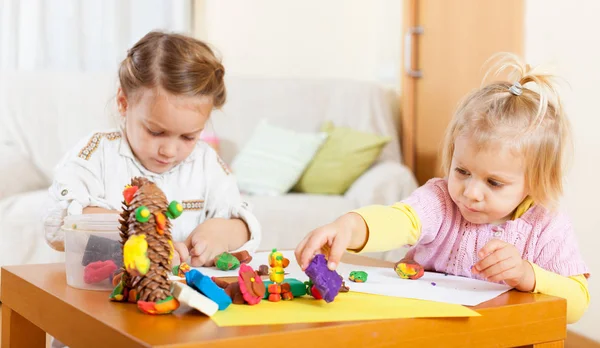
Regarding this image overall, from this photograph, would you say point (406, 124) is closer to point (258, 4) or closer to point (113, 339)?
point (258, 4)

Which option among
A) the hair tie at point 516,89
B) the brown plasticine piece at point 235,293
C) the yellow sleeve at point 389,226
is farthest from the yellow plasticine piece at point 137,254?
the hair tie at point 516,89

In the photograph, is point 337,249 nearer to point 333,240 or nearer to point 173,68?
point 333,240

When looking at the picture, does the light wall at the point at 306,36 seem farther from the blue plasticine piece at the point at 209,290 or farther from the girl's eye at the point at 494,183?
the blue plasticine piece at the point at 209,290

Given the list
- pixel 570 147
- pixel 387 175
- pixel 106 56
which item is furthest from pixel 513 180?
pixel 106 56

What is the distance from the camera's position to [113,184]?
1.41m

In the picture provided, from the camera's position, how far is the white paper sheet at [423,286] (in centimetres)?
96

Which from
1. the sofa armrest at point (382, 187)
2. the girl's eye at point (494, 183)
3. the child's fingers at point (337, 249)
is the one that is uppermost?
the girl's eye at point (494, 183)

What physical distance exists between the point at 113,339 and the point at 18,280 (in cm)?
35

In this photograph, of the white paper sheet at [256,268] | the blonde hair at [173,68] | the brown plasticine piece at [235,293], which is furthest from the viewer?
the blonde hair at [173,68]

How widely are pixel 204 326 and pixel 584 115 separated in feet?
6.31

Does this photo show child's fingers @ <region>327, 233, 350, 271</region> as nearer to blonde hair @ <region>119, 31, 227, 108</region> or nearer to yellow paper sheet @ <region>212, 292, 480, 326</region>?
yellow paper sheet @ <region>212, 292, 480, 326</region>

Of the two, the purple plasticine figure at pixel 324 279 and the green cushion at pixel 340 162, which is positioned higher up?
the purple plasticine figure at pixel 324 279

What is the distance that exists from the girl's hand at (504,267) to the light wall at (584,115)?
56.3 inches

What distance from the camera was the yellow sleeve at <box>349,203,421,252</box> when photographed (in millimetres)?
1059
